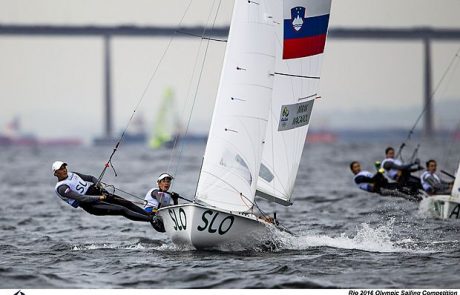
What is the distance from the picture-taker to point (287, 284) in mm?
8531

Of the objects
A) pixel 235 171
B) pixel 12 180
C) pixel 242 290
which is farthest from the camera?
pixel 12 180

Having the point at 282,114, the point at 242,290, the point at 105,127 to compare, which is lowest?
the point at 242,290

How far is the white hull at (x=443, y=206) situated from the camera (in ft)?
44.5

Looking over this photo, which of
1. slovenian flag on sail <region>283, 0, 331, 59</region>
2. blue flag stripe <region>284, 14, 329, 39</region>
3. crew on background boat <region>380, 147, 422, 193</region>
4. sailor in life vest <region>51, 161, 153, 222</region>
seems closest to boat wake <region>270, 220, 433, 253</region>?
sailor in life vest <region>51, 161, 153, 222</region>

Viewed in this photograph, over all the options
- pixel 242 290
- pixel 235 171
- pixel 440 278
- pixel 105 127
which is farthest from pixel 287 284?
pixel 105 127

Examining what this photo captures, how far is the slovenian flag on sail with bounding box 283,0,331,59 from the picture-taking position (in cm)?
1123

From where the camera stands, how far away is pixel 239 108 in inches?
407

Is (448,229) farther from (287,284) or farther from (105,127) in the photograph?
(105,127)

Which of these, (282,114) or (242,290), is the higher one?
(282,114)

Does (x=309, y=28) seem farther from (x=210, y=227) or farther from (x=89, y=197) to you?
(x=89, y=197)

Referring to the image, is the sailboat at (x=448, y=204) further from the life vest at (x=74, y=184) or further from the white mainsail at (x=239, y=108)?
the life vest at (x=74, y=184)

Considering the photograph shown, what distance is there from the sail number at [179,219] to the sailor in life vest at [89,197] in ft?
1.94

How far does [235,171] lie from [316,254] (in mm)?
1299

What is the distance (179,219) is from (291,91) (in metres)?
2.40
